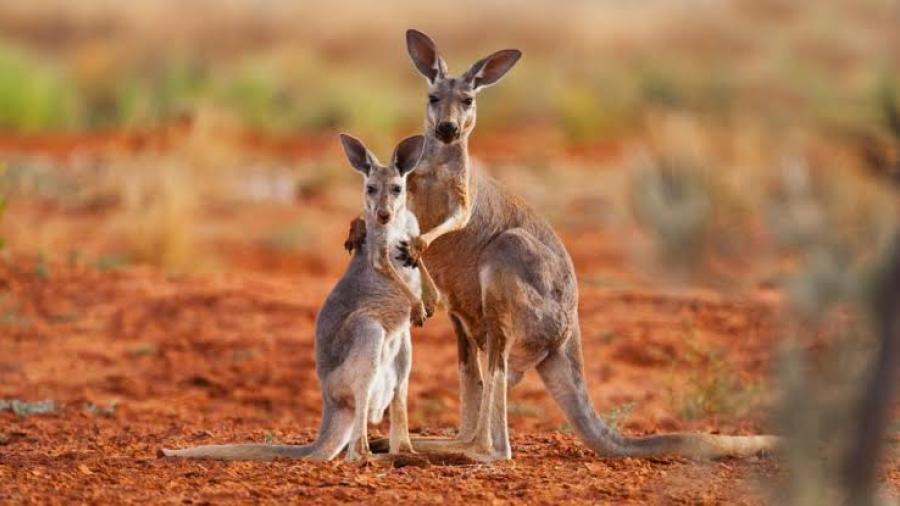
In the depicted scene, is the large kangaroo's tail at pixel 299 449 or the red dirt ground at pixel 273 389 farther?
the large kangaroo's tail at pixel 299 449

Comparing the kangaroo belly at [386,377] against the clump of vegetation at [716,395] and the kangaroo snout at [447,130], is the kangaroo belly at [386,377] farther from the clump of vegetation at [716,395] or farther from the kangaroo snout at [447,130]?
the clump of vegetation at [716,395]

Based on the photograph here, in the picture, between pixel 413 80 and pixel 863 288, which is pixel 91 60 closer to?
pixel 413 80

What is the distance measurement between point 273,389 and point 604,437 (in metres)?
4.12

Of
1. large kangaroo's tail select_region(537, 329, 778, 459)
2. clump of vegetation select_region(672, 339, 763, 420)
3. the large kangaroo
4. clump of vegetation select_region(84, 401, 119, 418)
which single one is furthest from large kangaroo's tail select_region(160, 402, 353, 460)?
clump of vegetation select_region(672, 339, 763, 420)

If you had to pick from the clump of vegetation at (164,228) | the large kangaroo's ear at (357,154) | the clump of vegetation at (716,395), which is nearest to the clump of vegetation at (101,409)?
the large kangaroo's ear at (357,154)

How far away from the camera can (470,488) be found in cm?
672

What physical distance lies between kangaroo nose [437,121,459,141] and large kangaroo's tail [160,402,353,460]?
144cm

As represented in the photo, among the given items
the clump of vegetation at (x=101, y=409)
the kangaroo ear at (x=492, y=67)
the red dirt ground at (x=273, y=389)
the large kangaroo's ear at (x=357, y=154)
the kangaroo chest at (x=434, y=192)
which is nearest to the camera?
the red dirt ground at (x=273, y=389)

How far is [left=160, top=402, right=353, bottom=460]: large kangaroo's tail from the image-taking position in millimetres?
7285

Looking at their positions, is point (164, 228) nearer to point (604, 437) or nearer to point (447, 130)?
point (447, 130)

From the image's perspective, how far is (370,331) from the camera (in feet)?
24.0

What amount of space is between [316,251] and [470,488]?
423 inches

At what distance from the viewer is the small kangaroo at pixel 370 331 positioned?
7.30m

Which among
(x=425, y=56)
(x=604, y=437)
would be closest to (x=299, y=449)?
(x=604, y=437)
